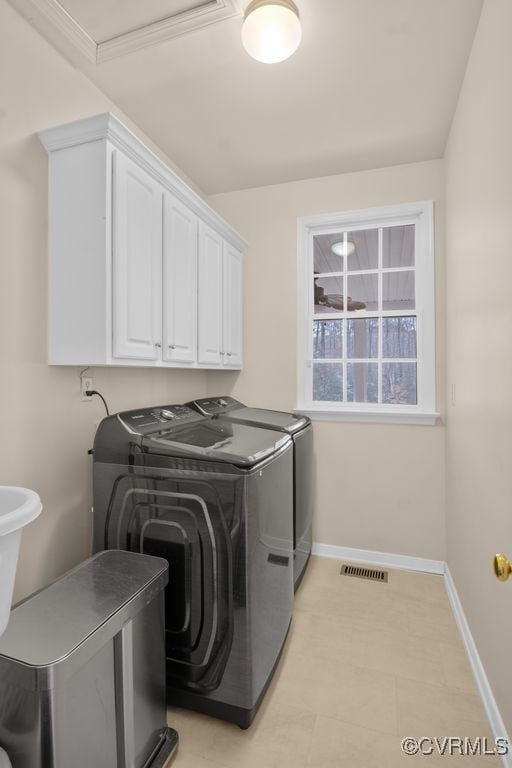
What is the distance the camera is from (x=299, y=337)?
298 centimetres

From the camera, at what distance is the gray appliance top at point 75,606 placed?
3.30 feet

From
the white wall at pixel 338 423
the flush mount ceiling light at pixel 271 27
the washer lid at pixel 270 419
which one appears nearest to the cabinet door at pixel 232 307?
the white wall at pixel 338 423

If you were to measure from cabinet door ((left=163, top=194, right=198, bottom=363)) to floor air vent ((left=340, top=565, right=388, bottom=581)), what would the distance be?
1752 mm

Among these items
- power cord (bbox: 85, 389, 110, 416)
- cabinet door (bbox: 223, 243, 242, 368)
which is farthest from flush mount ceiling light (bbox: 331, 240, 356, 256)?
power cord (bbox: 85, 389, 110, 416)

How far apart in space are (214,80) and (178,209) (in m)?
0.62

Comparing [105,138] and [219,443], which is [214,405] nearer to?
[219,443]

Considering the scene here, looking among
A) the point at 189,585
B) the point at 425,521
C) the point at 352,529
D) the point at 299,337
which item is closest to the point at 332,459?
the point at 352,529

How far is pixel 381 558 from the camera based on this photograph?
109 inches

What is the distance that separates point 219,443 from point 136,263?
87 centimetres

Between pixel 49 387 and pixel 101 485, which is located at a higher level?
pixel 49 387

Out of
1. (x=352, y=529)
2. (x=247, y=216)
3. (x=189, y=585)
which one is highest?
(x=247, y=216)

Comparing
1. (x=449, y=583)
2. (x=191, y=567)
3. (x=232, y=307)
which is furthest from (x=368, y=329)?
(x=191, y=567)

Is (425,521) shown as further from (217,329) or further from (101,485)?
(101,485)

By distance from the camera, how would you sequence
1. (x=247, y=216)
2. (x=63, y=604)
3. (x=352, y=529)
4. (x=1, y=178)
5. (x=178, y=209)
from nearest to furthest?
(x=63, y=604) < (x=1, y=178) < (x=178, y=209) < (x=352, y=529) < (x=247, y=216)
